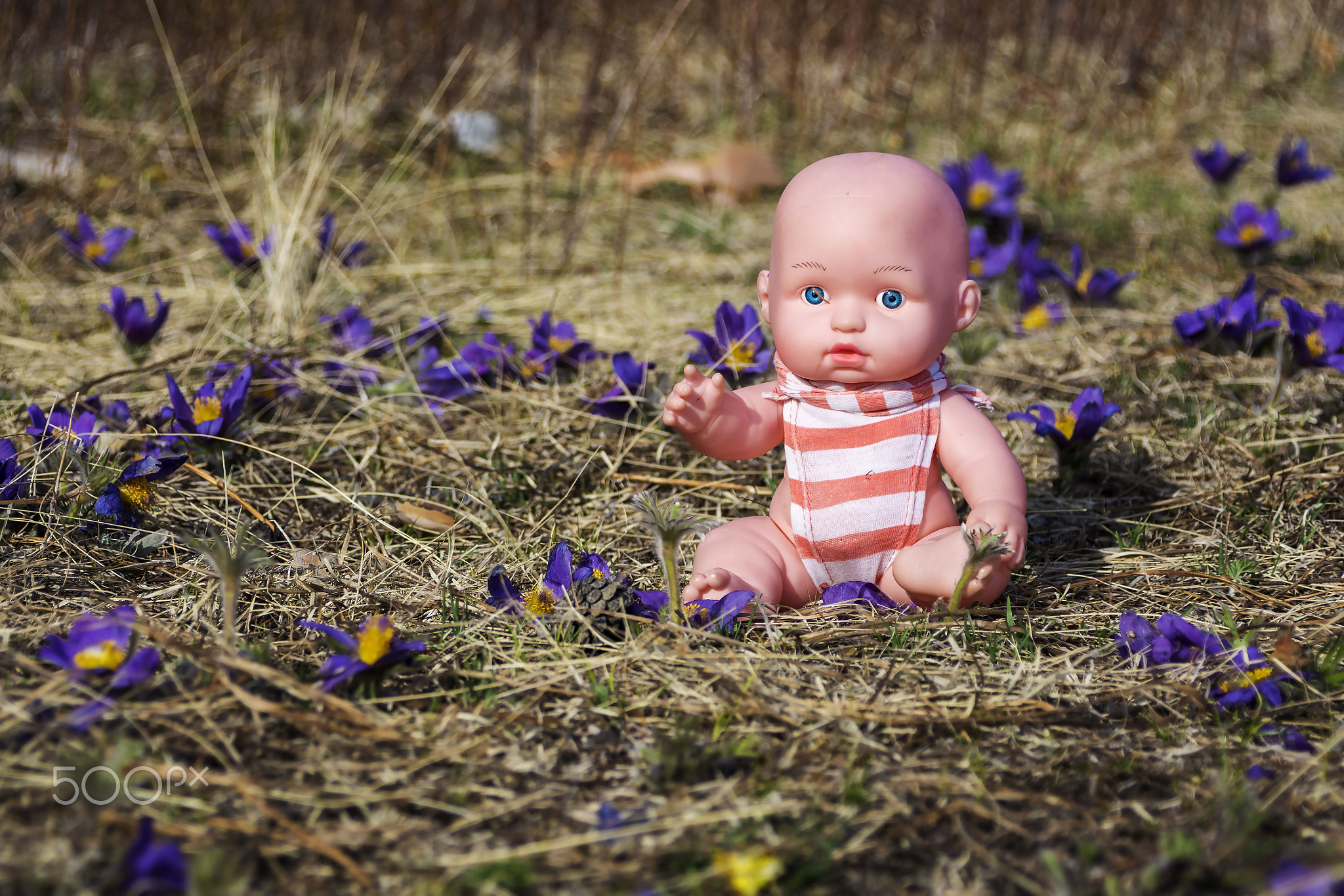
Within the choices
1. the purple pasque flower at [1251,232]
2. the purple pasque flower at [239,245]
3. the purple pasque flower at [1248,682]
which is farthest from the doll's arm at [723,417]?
the purple pasque flower at [1251,232]

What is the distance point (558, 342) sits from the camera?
275 cm

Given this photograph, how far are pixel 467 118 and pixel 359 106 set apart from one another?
1.41 feet

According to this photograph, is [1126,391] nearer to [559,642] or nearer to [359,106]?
[559,642]

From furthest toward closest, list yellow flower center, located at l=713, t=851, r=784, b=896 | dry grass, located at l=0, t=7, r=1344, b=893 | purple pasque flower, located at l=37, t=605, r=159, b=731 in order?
purple pasque flower, located at l=37, t=605, r=159, b=731
dry grass, located at l=0, t=7, r=1344, b=893
yellow flower center, located at l=713, t=851, r=784, b=896

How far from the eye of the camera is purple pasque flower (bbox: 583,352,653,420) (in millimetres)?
2451

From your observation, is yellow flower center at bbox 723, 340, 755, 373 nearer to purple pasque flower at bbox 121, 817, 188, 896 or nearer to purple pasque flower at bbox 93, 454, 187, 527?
purple pasque flower at bbox 93, 454, 187, 527

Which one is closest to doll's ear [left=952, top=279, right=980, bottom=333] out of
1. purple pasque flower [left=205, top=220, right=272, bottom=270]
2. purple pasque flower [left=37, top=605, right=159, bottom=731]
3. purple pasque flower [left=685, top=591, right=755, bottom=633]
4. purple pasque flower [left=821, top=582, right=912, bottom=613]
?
purple pasque flower [left=821, top=582, right=912, bottom=613]

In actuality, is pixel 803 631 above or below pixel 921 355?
below

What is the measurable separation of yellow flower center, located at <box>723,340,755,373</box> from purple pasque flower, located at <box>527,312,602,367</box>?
1.53 ft

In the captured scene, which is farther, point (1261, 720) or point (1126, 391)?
point (1126, 391)

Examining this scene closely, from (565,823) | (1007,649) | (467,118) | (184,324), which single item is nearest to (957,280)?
(1007,649)

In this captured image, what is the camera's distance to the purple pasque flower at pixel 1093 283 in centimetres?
312

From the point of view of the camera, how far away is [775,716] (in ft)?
5.13

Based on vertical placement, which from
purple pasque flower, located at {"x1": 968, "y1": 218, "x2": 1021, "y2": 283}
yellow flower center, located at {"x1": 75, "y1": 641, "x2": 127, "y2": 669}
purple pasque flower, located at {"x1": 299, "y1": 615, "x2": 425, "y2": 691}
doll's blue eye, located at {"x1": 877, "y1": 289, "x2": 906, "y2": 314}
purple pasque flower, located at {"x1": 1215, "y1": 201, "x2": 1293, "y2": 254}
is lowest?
purple pasque flower, located at {"x1": 299, "y1": 615, "x2": 425, "y2": 691}
